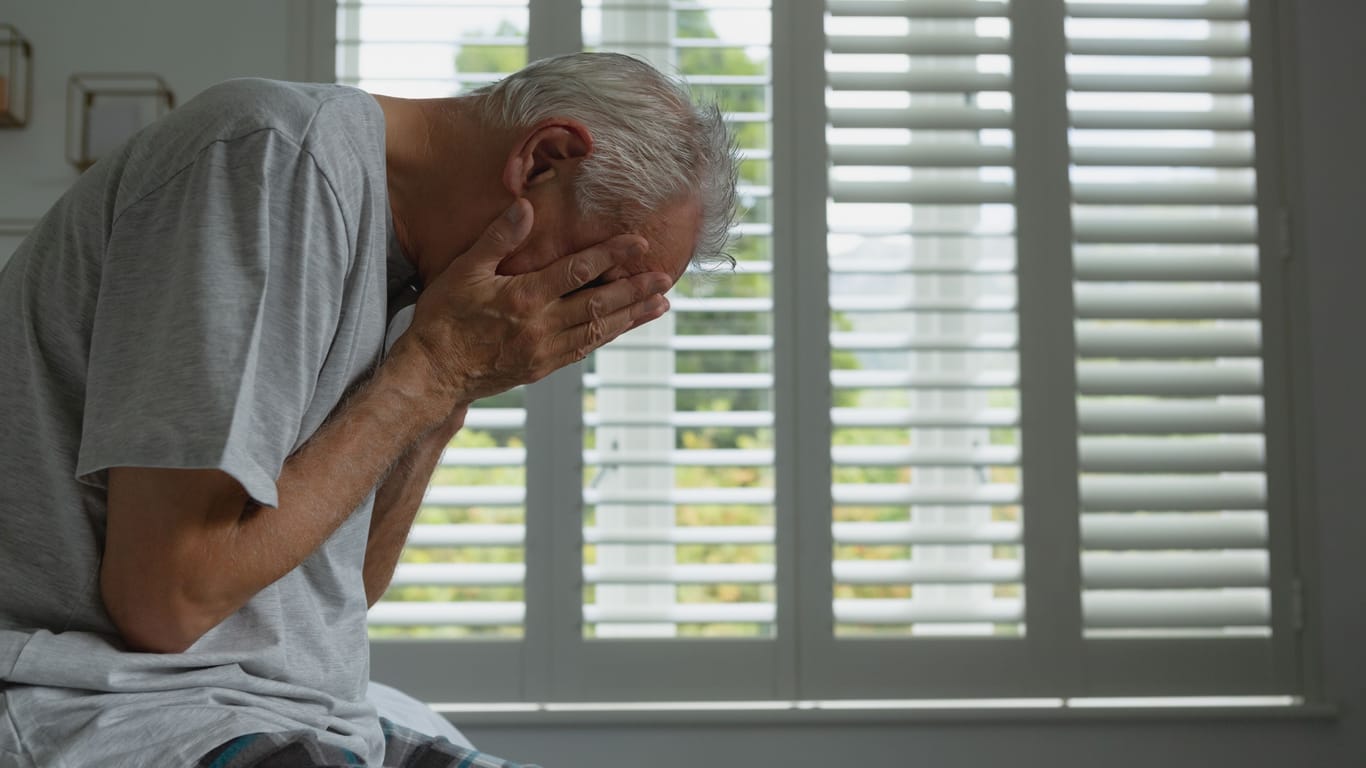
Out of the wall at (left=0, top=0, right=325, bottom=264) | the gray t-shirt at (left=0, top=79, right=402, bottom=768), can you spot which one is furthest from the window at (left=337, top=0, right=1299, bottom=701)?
the gray t-shirt at (left=0, top=79, right=402, bottom=768)

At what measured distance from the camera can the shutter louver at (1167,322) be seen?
2.32m

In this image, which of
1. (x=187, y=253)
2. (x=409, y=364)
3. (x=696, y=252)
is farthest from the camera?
(x=696, y=252)

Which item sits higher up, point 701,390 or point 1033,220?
point 1033,220

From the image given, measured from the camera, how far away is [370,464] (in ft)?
2.99

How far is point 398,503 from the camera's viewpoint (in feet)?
4.20

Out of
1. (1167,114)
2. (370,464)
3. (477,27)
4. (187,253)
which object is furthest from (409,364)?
(1167,114)

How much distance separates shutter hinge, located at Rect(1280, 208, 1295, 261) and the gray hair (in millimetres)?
1755

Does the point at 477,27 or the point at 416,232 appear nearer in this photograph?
the point at 416,232

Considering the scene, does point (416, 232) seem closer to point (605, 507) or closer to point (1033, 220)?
point (605, 507)

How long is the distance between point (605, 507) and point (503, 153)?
1339 millimetres

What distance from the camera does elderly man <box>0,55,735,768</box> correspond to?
803 mm

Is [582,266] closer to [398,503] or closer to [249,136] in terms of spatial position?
[249,136]

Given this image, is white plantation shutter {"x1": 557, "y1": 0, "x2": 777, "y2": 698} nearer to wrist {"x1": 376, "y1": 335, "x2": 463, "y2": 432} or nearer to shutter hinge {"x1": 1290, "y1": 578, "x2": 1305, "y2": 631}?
shutter hinge {"x1": 1290, "y1": 578, "x2": 1305, "y2": 631}

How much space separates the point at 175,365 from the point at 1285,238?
2301 mm
